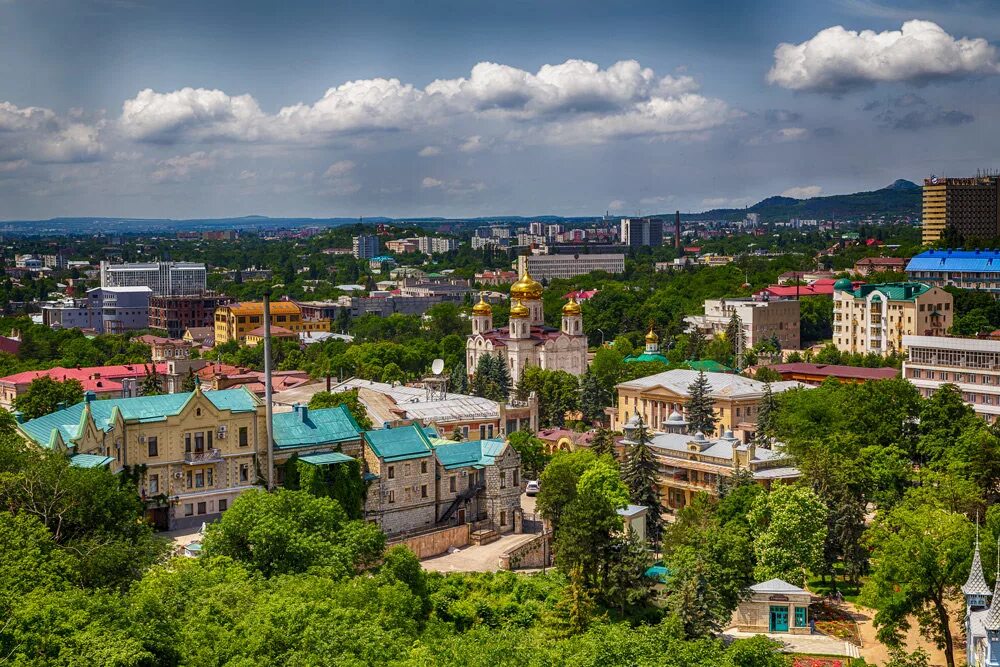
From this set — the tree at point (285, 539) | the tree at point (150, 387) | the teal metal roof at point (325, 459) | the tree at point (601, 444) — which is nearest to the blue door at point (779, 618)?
the tree at point (285, 539)

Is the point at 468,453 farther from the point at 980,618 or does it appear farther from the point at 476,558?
the point at 980,618

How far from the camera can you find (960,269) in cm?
11662

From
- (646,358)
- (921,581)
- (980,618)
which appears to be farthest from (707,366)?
(980,618)

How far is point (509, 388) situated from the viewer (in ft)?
286

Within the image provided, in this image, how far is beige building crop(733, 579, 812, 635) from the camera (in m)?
41.7

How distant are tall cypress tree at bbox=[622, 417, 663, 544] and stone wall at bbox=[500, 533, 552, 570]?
470cm

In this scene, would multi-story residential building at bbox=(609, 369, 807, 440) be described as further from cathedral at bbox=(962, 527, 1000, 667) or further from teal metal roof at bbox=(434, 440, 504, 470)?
cathedral at bbox=(962, 527, 1000, 667)

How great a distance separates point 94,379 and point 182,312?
2601 inches

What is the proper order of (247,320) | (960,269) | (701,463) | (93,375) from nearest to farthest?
1. (701,463)
2. (93,375)
3. (960,269)
4. (247,320)

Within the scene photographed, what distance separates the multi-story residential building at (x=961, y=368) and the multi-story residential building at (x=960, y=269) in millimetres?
42453

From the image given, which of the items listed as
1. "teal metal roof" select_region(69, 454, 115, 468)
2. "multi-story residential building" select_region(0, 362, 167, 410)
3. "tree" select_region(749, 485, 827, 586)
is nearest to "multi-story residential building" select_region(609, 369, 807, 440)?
"tree" select_region(749, 485, 827, 586)

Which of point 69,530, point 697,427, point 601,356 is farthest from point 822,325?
point 69,530

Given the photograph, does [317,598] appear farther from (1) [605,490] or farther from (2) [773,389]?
(2) [773,389]

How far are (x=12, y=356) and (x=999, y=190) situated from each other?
451ft
